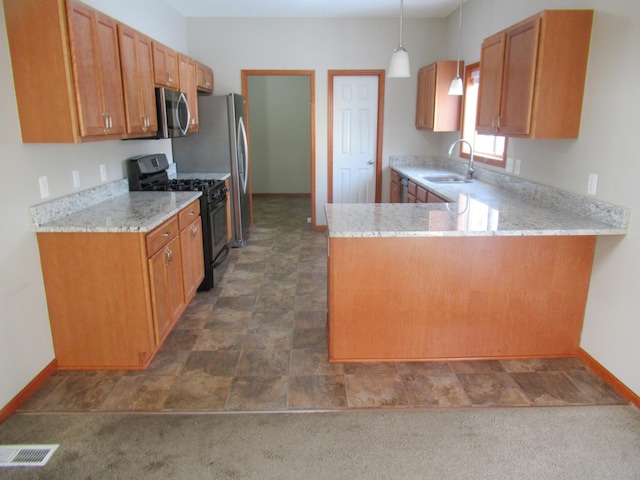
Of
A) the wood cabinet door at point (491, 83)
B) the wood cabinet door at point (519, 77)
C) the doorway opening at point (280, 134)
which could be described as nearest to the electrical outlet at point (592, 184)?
the wood cabinet door at point (519, 77)

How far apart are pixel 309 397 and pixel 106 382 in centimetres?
121

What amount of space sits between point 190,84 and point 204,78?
0.65 meters

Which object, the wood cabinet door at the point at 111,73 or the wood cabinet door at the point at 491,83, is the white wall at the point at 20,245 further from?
the wood cabinet door at the point at 491,83

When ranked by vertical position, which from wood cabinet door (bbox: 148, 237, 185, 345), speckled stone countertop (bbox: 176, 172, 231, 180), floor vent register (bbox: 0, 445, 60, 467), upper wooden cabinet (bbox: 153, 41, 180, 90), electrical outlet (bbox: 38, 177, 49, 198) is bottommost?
floor vent register (bbox: 0, 445, 60, 467)

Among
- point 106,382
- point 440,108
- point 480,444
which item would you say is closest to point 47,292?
point 106,382

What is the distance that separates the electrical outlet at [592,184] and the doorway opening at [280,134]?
592 centimetres

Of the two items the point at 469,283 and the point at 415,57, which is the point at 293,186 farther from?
the point at 469,283

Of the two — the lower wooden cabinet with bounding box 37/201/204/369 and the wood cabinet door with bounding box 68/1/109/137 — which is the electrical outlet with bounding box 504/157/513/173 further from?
the wood cabinet door with bounding box 68/1/109/137

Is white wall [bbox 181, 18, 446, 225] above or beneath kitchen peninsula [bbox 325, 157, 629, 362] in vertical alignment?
above

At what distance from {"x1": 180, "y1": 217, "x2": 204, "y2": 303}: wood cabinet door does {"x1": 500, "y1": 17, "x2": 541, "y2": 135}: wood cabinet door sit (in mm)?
2479

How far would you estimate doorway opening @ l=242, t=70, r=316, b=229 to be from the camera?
8.46 m

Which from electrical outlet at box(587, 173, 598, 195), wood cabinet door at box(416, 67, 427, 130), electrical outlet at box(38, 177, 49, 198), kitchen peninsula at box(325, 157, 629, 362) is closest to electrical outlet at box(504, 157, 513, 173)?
kitchen peninsula at box(325, 157, 629, 362)

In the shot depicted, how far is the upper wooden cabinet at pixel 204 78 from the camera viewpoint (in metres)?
5.04

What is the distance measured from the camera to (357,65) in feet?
19.1
